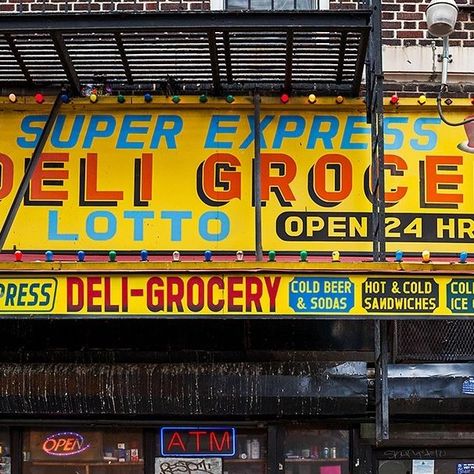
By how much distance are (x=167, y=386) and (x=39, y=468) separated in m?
1.28

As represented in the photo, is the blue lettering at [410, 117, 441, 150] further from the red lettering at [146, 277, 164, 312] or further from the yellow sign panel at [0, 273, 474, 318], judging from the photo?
the red lettering at [146, 277, 164, 312]

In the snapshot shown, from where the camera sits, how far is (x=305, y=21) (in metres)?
7.00

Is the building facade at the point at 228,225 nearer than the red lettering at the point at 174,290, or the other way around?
the red lettering at the point at 174,290

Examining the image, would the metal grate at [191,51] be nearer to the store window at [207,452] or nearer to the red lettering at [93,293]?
the red lettering at [93,293]

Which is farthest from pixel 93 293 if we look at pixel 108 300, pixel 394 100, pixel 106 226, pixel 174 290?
pixel 394 100

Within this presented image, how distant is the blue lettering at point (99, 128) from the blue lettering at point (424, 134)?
2.46 meters

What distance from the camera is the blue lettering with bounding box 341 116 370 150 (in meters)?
7.90

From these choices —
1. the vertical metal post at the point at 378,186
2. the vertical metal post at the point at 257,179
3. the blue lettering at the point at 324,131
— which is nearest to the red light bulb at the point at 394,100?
the vertical metal post at the point at 378,186

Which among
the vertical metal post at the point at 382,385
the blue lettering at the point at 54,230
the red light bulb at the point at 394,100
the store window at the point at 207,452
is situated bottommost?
the store window at the point at 207,452

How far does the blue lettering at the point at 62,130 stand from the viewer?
26.0ft

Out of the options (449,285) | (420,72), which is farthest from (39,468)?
(420,72)

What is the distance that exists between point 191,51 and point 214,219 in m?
1.33

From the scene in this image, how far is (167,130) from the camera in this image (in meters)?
7.95

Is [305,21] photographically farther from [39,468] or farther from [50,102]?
[39,468]
